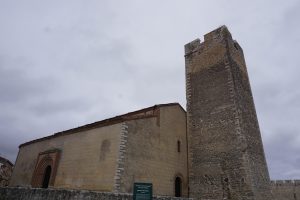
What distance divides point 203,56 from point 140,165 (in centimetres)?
986

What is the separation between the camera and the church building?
13320 mm

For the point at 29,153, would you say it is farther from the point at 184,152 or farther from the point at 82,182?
the point at 184,152

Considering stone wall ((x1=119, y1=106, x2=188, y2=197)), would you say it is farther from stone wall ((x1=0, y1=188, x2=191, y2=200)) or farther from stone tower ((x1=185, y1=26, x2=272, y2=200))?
stone wall ((x1=0, y1=188, x2=191, y2=200))

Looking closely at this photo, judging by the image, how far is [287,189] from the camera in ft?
77.6

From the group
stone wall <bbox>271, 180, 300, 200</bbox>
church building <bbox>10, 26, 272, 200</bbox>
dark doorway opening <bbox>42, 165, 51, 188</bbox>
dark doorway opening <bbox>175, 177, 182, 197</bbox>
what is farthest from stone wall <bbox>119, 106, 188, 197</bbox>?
stone wall <bbox>271, 180, 300, 200</bbox>

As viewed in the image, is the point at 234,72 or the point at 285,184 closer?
the point at 234,72

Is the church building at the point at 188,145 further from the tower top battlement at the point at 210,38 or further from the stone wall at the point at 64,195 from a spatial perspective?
the stone wall at the point at 64,195

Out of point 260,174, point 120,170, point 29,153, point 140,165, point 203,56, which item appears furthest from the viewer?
point 29,153

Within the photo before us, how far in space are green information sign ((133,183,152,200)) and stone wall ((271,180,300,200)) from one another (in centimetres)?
1969

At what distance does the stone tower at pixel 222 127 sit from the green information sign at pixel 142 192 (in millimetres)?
7596

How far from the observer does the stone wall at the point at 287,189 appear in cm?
2305

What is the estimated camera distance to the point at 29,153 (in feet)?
69.7

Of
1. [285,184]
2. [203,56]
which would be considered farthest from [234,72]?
[285,184]

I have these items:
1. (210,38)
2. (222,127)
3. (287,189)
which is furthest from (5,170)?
(287,189)
